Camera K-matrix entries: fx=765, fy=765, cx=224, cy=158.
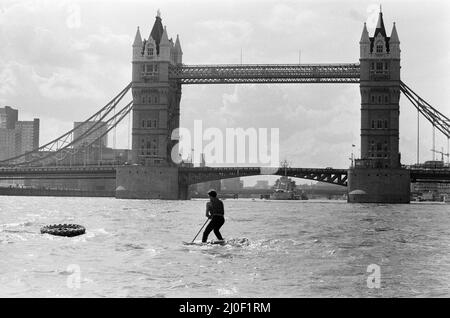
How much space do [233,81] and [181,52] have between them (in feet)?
92.2

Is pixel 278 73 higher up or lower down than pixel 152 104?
higher up

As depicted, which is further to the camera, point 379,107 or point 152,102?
point 152,102

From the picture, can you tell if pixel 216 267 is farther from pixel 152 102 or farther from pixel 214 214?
pixel 152 102

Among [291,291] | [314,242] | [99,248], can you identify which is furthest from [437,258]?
[99,248]

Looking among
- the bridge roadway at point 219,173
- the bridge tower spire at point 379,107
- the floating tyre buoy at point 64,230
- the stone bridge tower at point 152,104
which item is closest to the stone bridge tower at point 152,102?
the stone bridge tower at point 152,104

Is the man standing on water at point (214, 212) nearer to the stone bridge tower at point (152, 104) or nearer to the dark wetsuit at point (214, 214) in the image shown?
the dark wetsuit at point (214, 214)

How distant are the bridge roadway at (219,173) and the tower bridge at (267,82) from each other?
0.62 ft

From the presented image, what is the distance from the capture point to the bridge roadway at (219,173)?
144 metres

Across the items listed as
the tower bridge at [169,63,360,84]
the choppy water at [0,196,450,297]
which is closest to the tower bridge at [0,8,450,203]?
the tower bridge at [169,63,360,84]

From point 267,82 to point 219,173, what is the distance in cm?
1980

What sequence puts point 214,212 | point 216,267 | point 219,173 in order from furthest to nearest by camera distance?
point 219,173, point 214,212, point 216,267

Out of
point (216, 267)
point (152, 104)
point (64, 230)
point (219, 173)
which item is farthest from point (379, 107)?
point (216, 267)

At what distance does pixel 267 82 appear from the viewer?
14588 centimetres
